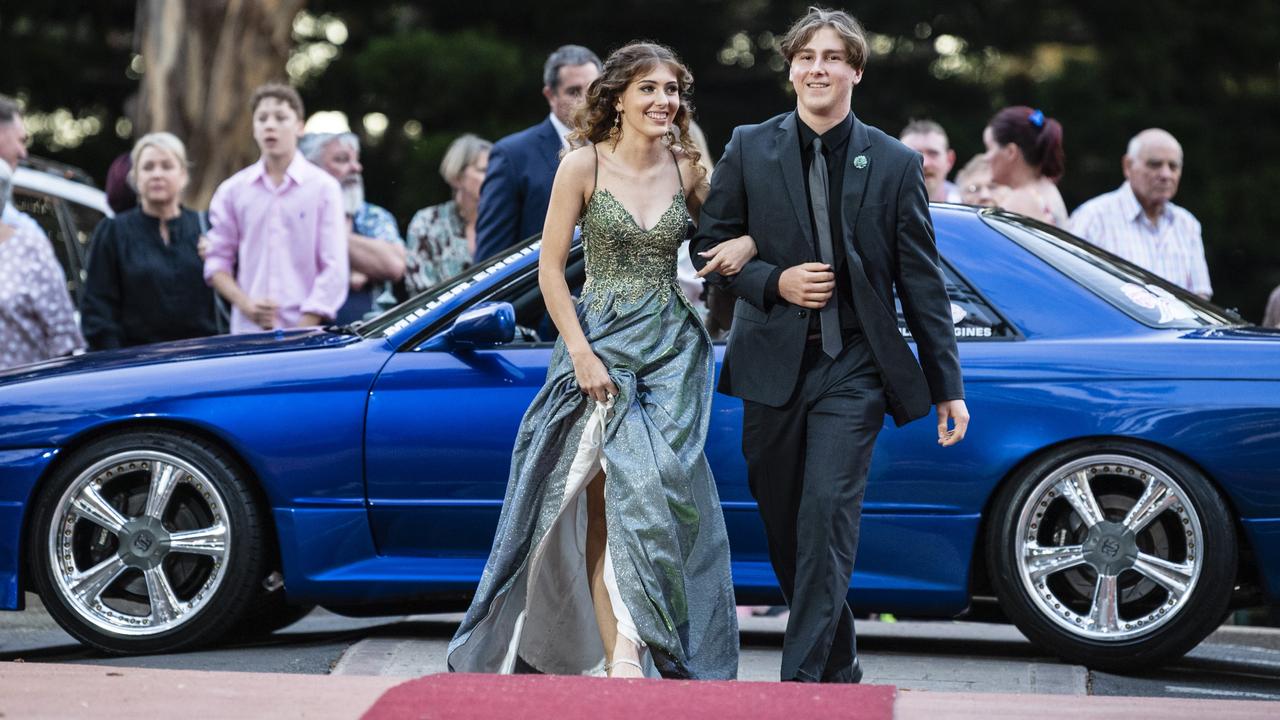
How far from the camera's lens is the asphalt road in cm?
604

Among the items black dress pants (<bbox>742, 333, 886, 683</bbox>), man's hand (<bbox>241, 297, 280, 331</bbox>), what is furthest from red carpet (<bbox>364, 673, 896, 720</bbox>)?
man's hand (<bbox>241, 297, 280, 331</bbox>)

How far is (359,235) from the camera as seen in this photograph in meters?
9.49

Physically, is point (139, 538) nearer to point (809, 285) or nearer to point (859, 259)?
point (809, 285)

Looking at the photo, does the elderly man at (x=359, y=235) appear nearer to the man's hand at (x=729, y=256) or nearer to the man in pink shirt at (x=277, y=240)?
the man in pink shirt at (x=277, y=240)

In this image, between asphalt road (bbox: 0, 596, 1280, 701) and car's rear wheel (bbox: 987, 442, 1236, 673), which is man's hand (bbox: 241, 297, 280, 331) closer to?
asphalt road (bbox: 0, 596, 1280, 701)

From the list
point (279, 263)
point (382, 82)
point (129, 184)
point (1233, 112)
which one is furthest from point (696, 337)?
point (1233, 112)

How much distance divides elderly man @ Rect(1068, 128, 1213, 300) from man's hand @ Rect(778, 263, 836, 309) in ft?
14.1

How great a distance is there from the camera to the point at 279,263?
842 cm

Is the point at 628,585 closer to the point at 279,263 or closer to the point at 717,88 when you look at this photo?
the point at 279,263

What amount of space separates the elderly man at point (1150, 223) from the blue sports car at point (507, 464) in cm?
259

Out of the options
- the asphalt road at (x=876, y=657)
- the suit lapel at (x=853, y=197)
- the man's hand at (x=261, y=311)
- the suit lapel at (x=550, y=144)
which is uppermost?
the suit lapel at (x=550, y=144)

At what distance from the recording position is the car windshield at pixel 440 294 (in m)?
6.57

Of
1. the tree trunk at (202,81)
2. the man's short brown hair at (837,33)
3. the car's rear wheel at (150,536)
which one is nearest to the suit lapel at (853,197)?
the man's short brown hair at (837,33)

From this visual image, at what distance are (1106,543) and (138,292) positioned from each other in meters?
4.44
